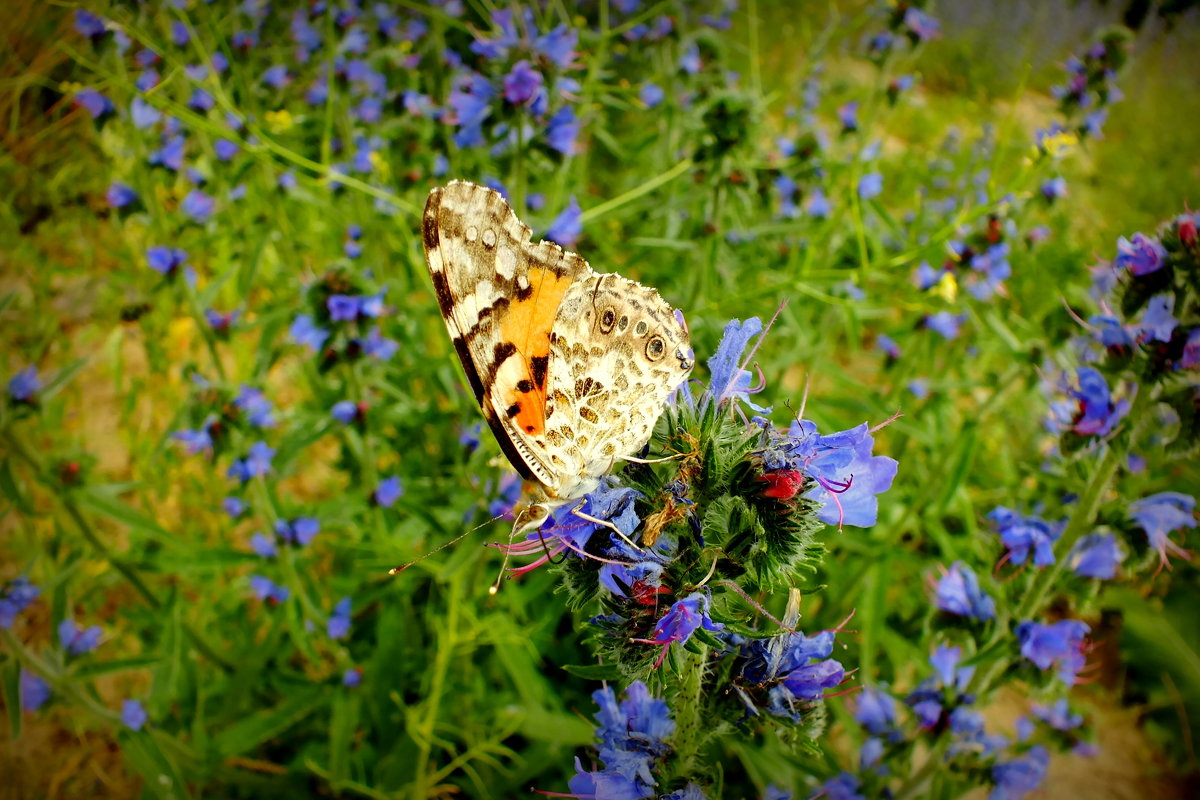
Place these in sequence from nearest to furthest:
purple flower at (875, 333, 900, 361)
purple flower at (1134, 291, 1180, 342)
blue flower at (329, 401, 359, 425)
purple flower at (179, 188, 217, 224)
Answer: purple flower at (1134, 291, 1180, 342)
blue flower at (329, 401, 359, 425)
purple flower at (179, 188, 217, 224)
purple flower at (875, 333, 900, 361)

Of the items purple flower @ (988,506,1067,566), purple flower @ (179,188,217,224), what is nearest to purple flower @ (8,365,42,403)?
purple flower @ (179,188,217,224)

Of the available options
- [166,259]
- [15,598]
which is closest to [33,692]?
[15,598]

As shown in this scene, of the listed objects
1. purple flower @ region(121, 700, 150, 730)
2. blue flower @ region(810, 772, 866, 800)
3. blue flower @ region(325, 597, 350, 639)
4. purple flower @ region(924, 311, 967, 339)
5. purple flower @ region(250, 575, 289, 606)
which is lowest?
purple flower @ region(121, 700, 150, 730)

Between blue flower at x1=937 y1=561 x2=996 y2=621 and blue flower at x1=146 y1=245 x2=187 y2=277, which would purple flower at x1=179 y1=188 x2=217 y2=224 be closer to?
blue flower at x1=146 y1=245 x2=187 y2=277

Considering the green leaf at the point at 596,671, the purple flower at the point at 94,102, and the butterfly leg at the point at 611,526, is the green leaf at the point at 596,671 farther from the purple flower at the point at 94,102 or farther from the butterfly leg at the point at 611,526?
the purple flower at the point at 94,102

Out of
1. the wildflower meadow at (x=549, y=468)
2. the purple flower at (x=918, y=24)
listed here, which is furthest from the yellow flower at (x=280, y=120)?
the purple flower at (x=918, y=24)

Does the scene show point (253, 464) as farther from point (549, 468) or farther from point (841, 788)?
point (841, 788)

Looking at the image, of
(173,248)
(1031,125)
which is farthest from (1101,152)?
(173,248)
